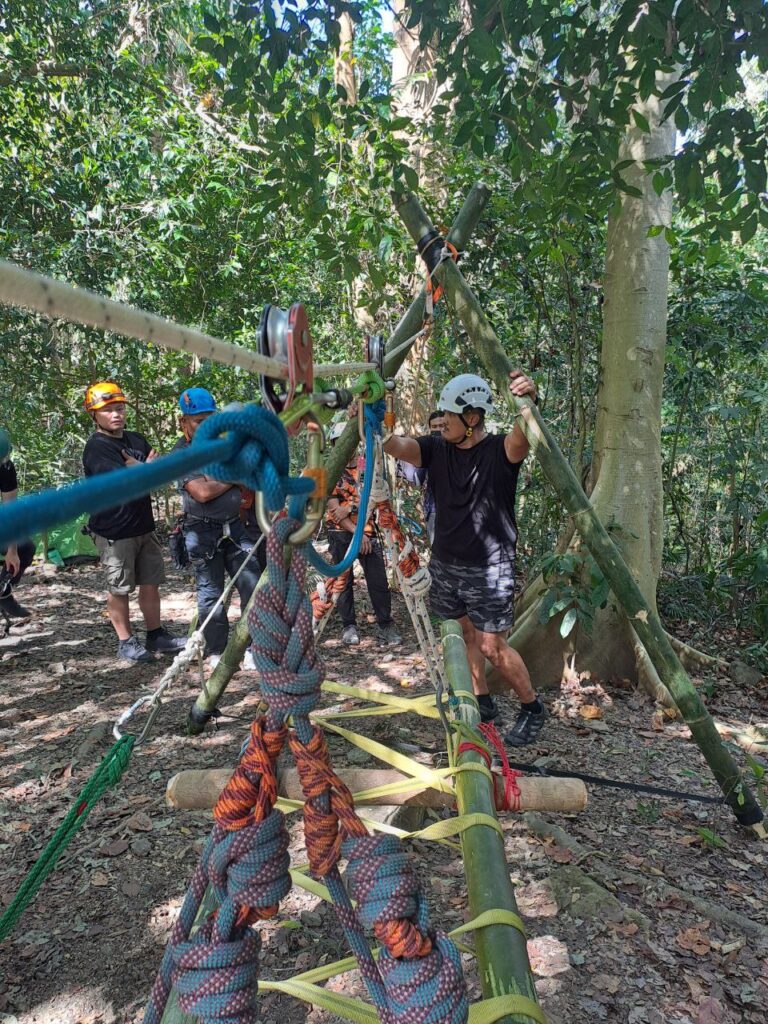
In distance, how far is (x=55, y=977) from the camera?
6.40ft

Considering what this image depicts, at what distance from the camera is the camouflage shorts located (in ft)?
10.6

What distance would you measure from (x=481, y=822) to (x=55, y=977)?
57.1 inches

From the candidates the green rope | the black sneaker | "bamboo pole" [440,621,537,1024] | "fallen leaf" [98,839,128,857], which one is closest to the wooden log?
"bamboo pole" [440,621,537,1024]

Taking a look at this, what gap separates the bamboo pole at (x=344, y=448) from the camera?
283 cm

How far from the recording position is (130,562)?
13.4 feet

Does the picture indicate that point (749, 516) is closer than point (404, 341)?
No

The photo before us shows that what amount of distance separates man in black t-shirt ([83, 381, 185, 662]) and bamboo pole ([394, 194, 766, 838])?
2238 mm

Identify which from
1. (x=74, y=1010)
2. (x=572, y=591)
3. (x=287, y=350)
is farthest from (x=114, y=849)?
(x=572, y=591)

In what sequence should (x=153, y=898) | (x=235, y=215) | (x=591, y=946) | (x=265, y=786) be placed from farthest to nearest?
1. (x=235, y=215)
2. (x=153, y=898)
3. (x=591, y=946)
4. (x=265, y=786)

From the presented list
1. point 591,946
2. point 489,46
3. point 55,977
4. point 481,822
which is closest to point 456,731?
point 481,822

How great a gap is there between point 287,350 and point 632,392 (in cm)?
351

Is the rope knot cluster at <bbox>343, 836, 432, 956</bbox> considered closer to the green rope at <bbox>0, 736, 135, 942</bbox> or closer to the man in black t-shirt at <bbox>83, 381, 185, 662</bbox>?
the green rope at <bbox>0, 736, 135, 942</bbox>

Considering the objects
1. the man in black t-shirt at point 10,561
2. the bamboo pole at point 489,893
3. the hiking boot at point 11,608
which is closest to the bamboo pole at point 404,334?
the bamboo pole at point 489,893

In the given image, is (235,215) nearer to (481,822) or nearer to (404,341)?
(404,341)
